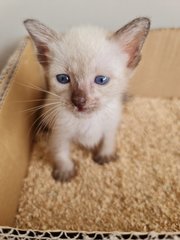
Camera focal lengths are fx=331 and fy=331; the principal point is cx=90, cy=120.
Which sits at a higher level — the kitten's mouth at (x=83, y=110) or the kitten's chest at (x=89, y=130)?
the kitten's mouth at (x=83, y=110)

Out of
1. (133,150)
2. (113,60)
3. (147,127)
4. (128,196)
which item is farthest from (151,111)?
(113,60)

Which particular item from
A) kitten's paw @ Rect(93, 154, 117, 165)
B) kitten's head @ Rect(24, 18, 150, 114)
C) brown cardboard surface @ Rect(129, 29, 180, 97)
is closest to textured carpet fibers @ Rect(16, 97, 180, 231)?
kitten's paw @ Rect(93, 154, 117, 165)

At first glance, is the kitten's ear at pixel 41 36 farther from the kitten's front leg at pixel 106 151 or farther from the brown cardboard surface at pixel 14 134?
the kitten's front leg at pixel 106 151

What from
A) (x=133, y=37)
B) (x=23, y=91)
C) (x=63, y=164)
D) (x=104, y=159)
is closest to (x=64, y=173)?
(x=63, y=164)

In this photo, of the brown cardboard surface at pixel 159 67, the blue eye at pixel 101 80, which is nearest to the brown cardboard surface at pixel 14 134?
the blue eye at pixel 101 80

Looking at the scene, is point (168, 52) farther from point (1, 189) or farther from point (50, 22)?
point (1, 189)

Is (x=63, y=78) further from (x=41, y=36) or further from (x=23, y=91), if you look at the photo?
(x=23, y=91)
